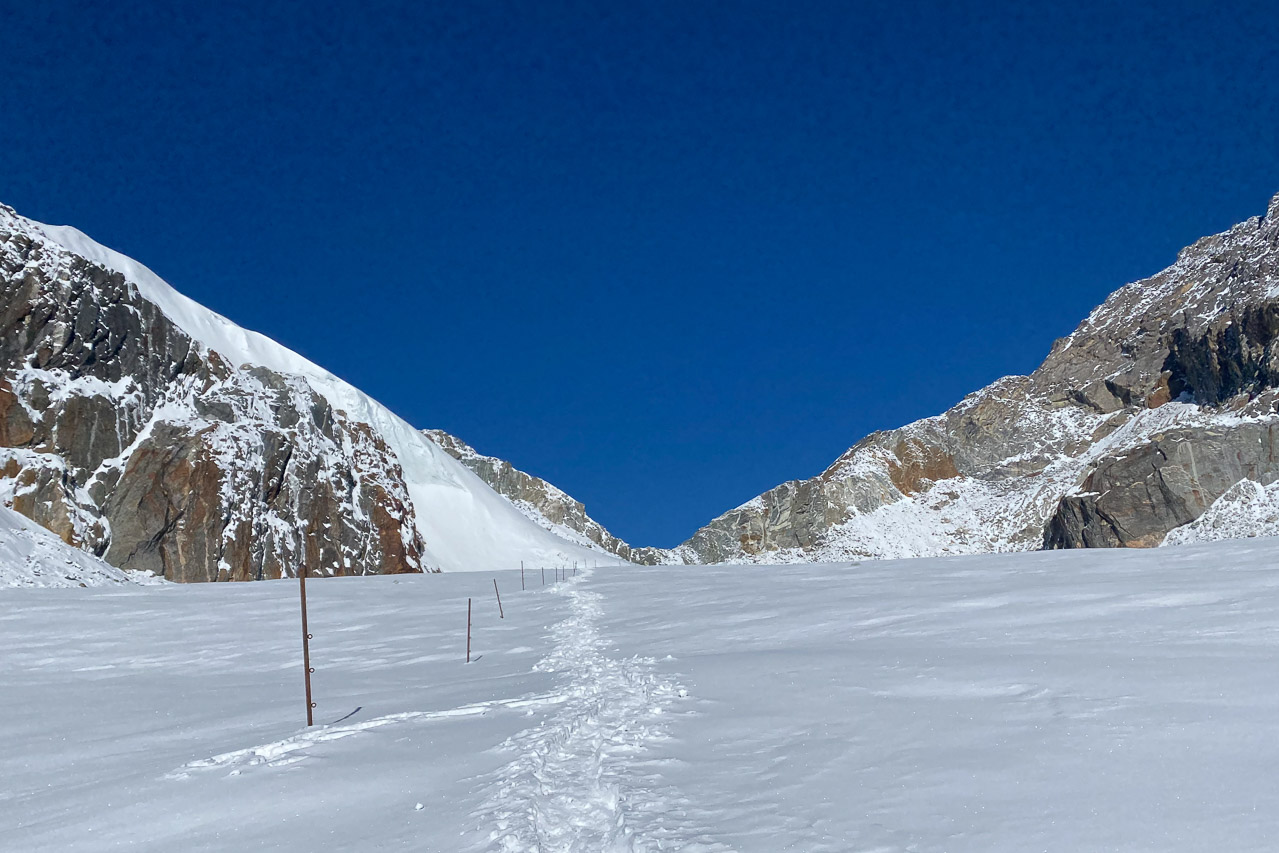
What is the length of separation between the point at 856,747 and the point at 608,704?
3665 millimetres

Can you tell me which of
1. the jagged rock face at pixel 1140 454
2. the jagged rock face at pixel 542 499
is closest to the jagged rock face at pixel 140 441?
the jagged rock face at pixel 1140 454

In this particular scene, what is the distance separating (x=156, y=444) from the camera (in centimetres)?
6306

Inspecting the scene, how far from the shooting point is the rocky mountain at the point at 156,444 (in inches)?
2287

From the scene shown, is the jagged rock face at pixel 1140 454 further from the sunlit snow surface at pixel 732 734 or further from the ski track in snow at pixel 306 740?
the ski track in snow at pixel 306 740

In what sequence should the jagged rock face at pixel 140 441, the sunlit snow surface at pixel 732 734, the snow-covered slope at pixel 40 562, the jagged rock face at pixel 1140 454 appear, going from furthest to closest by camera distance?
the jagged rock face at pixel 1140 454
the jagged rock face at pixel 140 441
the snow-covered slope at pixel 40 562
the sunlit snow surface at pixel 732 734

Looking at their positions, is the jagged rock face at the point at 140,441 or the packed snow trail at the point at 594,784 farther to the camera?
the jagged rock face at the point at 140,441

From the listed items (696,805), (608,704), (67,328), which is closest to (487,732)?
(608,704)

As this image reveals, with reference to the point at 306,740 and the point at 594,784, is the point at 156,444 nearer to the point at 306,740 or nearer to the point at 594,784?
the point at 306,740

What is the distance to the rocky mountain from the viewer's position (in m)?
58.1

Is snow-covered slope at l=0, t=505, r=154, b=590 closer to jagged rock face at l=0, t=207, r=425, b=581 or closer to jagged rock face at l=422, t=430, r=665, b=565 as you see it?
jagged rock face at l=0, t=207, r=425, b=581

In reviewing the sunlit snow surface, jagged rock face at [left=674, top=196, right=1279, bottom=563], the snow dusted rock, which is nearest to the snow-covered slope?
the sunlit snow surface

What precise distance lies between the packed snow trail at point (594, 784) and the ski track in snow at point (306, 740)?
81 centimetres

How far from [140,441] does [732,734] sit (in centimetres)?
6318

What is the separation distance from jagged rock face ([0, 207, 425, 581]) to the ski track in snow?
53.2m
